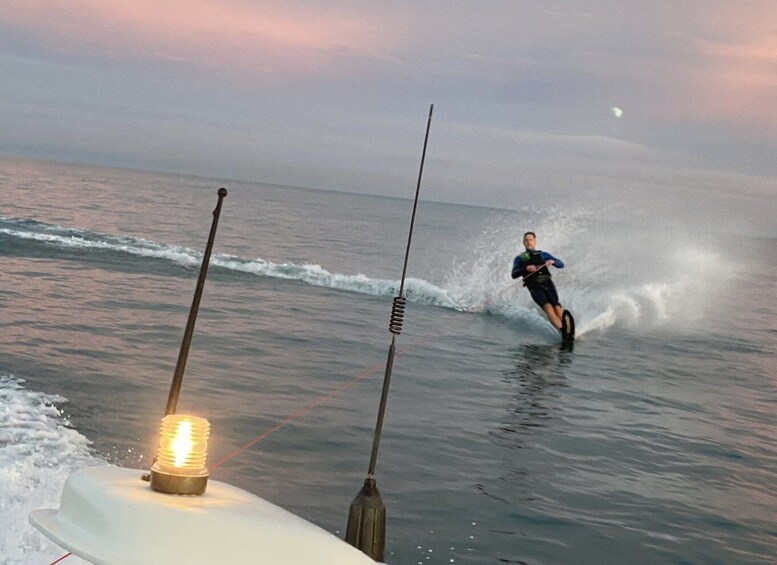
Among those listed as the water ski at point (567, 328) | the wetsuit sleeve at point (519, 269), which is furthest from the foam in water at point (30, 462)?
the water ski at point (567, 328)

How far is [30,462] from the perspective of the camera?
8.48 meters

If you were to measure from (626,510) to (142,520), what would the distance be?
7006mm

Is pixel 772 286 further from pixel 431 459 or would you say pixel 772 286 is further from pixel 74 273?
pixel 431 459

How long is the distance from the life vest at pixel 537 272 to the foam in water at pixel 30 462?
42.5 ft

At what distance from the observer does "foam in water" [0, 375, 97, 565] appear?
261 inches

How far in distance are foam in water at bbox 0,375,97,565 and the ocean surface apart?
3 cm

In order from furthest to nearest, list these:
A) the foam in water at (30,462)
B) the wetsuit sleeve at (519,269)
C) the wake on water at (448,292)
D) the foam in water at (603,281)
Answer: the foam in water at (603,281) < the wetsuit sleeve at (519,269) < the wake on water at (448,292) < the foam in water at (30,462)

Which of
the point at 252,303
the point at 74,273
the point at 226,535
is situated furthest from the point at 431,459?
the point at 74,273

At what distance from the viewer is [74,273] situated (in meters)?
24.3

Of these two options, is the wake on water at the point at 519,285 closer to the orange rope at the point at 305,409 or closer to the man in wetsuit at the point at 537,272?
the man in wetsuit at the point at 537,272

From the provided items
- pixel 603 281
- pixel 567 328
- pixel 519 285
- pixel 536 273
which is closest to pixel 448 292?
pixel 519 285

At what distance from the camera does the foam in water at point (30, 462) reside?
21.8 ft

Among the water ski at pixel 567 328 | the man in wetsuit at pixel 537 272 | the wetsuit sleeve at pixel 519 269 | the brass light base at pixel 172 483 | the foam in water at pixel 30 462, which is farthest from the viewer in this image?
the water ski at pixel 567 328

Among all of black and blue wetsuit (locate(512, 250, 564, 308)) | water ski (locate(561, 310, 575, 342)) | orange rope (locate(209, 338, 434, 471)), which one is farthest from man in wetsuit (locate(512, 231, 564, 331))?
orange rope (locate(209, 338, 434, 471))
